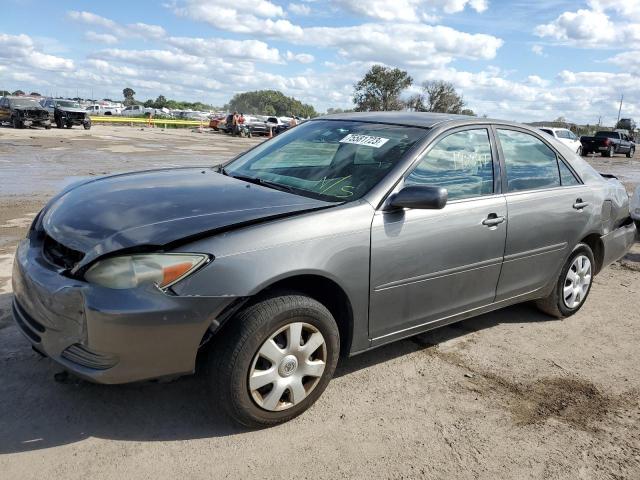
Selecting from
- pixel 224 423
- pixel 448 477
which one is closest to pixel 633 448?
pixel 448 477

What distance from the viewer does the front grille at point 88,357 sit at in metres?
2.54

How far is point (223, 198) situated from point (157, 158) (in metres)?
14.7

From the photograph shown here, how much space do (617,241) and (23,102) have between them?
31.6m

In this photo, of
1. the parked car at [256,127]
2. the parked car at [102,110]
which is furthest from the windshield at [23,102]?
the parked car at [102,110]

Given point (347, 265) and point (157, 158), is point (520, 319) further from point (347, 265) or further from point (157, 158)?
point (157, 158)

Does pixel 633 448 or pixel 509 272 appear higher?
pixel 509 272

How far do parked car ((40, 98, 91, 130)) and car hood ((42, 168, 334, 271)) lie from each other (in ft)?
104

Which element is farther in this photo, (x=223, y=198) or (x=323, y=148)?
(x=323, y=148)

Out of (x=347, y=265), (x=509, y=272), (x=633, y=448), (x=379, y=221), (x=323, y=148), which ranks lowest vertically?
(x=633, y=448)

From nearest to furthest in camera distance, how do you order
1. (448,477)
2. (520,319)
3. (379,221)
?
(448,477) < (379,221) < (520,319)

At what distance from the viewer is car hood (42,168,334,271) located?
8.82 ft

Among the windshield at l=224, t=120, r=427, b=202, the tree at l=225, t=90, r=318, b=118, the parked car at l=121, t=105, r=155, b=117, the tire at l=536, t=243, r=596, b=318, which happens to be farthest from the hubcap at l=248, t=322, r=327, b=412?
the tree at l=225, t=90, r=318, b=118

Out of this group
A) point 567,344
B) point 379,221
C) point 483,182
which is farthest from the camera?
point 567,344

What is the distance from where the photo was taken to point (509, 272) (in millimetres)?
4020
